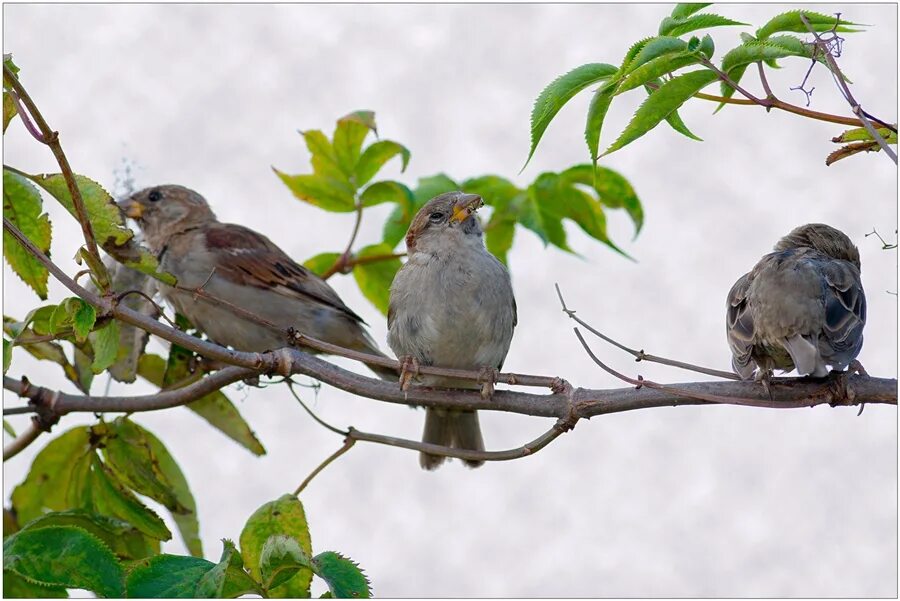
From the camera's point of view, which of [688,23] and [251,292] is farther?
[251,292]

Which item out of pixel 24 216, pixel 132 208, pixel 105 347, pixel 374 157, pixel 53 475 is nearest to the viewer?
pixel 24 216

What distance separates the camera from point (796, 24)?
2271mm

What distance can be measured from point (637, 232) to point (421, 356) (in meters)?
0.94

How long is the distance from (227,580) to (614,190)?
2.43 metres

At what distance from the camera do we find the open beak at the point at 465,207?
4.37m

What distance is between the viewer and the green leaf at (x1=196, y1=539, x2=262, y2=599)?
2183 millimetres

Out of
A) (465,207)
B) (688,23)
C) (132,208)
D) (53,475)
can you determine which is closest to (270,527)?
(53,475)

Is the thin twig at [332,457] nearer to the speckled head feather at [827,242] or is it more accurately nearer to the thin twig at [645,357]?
the thin twig at [645,357]

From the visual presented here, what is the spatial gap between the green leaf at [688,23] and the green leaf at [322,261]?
7.44 ft

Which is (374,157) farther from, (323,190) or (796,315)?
(796,315)

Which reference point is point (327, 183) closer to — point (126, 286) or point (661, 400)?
point (126, 286)

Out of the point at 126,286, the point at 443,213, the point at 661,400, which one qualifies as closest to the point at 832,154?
the point at 661,400

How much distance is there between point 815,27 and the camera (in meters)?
2.28

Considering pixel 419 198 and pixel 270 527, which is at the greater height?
pixel 419 198
